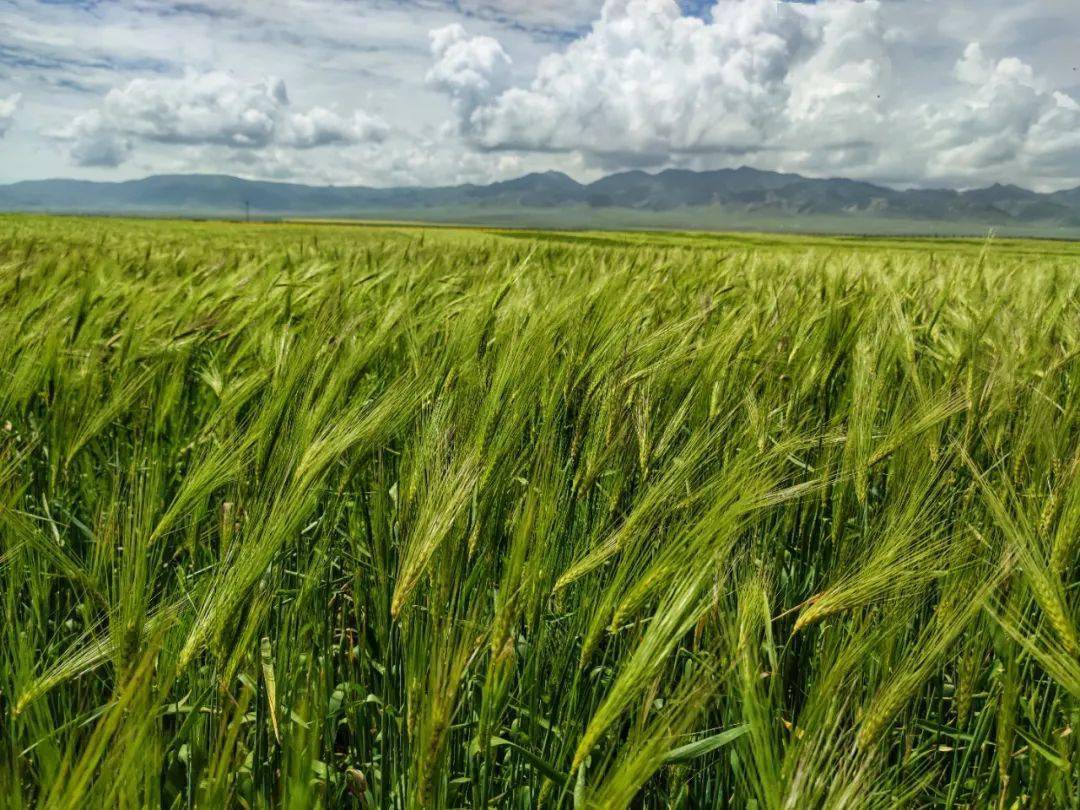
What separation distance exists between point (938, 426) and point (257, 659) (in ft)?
4.74

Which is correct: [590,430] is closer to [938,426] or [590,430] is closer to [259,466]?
[259,466]

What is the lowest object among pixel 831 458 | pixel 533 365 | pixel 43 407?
pixel 43 407

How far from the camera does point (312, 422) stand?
3.95 ft

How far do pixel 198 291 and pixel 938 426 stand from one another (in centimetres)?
282

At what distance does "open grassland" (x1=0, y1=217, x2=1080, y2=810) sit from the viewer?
0.76m

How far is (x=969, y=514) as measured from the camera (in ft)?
4.54

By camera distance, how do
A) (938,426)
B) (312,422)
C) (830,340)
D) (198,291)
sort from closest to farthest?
(312,422) < (938,426) < (830,340) < (198,291)

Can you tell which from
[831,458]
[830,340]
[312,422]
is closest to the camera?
[312,422]

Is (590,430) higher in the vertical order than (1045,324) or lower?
lower

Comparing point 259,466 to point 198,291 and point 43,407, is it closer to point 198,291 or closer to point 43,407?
point 43,407

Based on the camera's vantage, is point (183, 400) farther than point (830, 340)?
No

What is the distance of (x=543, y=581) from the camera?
38.5 inches

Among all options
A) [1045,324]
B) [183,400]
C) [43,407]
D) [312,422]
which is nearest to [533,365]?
[312,422]

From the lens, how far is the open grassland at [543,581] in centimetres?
76
